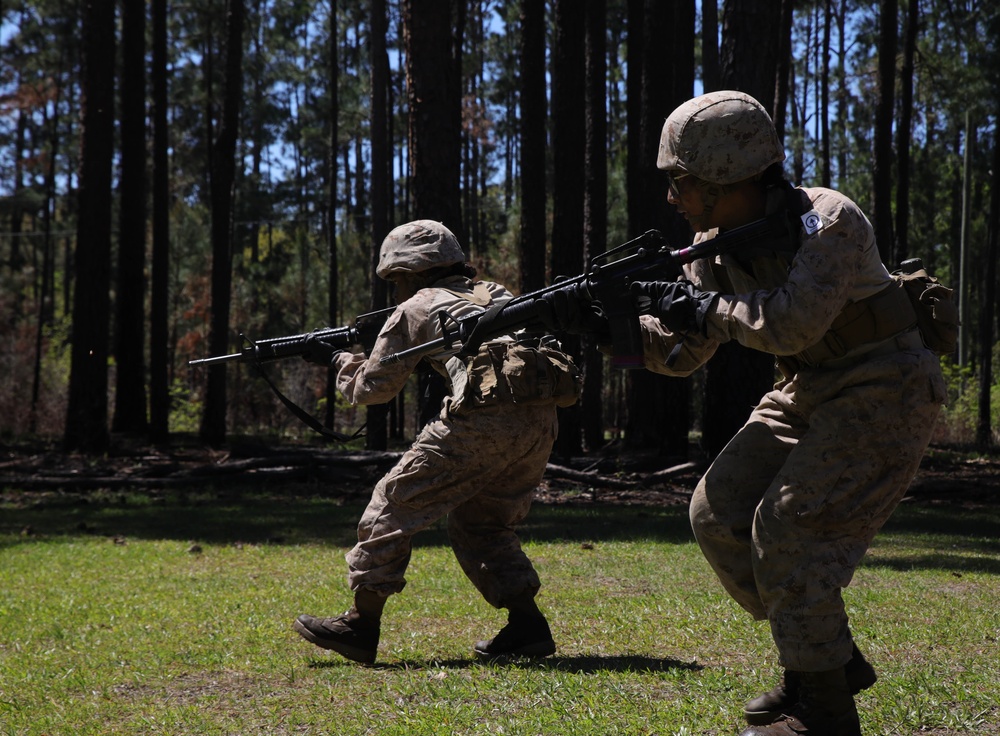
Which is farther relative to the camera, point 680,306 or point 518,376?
point 518,376

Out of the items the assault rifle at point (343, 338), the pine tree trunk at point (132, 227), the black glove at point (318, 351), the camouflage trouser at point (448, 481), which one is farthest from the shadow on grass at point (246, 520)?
the pine tree trunk at point (132, 227)

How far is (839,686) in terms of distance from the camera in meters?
3.62

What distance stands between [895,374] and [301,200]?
1943 inches

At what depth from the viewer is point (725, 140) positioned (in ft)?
12.5

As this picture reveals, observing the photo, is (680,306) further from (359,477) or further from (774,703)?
(359,477)

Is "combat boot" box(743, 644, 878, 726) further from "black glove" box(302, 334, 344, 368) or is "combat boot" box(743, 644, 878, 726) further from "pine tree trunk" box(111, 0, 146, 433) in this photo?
"pine tree trunk" box(111, 0, 146, 433)

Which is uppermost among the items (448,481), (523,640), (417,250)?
(417,250)

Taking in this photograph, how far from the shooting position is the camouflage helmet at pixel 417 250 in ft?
17.7

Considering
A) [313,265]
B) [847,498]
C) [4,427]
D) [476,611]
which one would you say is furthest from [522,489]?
[313,265]

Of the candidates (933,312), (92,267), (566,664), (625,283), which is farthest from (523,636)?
(92,267)

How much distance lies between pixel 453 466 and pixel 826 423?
1.97 m

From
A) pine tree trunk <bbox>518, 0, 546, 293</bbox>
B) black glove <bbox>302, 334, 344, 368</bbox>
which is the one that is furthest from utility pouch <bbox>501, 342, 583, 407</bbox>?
pine tree trunk <bbox>518, 0, 546, 293</bbox>

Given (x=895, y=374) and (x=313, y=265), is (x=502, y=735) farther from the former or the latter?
(x=313, y=265)

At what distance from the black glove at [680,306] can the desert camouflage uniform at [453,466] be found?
1.44 m
